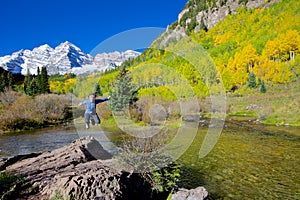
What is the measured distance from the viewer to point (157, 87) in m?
40.7

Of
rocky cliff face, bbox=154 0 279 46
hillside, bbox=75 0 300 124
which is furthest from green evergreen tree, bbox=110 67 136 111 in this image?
rocky cliff face, bbox=154 0 279 46

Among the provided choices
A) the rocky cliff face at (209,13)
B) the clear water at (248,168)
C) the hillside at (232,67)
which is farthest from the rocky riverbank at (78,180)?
the rocky cliff face at (209,13)

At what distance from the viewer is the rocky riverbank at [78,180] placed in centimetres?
615

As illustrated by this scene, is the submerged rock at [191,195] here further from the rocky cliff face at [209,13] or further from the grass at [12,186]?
the rocky cliff face at [209,13]

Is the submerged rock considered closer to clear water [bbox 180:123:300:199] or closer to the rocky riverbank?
the rocky riverbank

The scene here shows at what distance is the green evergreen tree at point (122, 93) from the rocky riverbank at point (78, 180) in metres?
23.4

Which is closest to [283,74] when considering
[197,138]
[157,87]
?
[157,87]

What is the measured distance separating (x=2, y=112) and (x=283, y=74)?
56350 millimetres

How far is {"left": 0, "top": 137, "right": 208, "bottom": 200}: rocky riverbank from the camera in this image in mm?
6152

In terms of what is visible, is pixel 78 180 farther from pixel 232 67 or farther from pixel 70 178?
pixel 232 67

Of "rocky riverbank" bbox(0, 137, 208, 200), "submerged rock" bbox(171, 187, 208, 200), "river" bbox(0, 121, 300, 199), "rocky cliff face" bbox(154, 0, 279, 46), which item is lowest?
"river" bbox(0, 121, 300, 199)

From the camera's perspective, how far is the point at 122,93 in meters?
34.5

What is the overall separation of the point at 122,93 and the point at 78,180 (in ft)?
92.8

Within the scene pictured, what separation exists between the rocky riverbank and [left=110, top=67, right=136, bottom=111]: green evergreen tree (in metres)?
23.4
